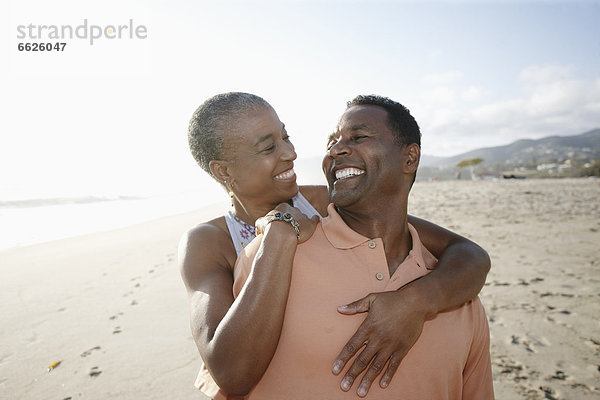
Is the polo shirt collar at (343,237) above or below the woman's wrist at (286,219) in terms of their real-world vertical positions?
below

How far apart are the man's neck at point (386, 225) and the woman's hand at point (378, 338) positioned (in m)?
0.57

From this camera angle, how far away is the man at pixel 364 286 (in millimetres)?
1637

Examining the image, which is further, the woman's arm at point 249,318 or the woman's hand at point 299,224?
the woman's hand at point 299,224

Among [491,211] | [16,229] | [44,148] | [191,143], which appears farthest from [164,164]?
[191,143]

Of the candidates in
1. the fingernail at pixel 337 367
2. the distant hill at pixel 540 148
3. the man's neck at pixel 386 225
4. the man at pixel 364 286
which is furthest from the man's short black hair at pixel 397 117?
the distant hill at pixel 540 148

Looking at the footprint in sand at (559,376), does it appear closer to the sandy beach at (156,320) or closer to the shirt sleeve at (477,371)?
the sandy beach at (156,320)

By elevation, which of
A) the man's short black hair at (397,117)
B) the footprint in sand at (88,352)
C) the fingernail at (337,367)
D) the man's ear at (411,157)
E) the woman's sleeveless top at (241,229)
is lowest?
the footprint in sand at (88,352)

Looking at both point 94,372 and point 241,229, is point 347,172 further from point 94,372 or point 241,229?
point 94,372

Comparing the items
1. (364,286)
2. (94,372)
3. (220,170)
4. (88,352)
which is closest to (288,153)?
(220,170)

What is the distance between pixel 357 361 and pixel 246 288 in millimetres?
599

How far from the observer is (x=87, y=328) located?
198 inches

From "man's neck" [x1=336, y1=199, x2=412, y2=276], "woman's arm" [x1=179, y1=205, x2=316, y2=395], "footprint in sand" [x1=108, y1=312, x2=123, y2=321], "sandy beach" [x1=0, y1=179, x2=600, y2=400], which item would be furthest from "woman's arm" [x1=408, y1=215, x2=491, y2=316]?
"footprint in sand" [x1=108, y1=312, x2=123, y2=321]

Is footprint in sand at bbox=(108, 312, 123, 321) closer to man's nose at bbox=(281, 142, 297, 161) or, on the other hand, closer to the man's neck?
man's nose at bbox=(281, 142, 297, 161)

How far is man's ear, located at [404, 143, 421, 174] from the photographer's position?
256cm
